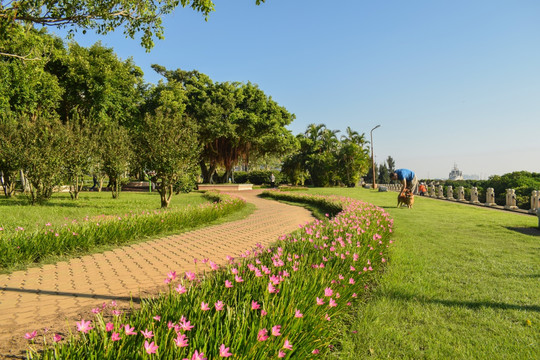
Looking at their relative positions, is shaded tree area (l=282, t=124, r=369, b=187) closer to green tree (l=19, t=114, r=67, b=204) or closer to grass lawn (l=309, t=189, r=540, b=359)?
green tree (l=19, t=114, r=67, b=204)

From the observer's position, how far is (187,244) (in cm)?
746

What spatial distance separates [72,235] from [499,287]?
761 centimetres

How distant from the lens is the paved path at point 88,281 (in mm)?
Result: 3408

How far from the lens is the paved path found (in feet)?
11.2

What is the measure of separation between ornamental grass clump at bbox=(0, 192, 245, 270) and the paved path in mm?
446

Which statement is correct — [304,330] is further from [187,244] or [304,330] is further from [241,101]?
[241,101]

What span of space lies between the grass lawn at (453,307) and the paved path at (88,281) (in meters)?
2.56

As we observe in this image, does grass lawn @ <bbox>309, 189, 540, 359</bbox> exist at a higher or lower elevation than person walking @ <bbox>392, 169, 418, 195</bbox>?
lower

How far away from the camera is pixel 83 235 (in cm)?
659

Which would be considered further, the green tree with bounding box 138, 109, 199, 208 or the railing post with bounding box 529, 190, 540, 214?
the railing post with bounding box 529, 190, 540, 214

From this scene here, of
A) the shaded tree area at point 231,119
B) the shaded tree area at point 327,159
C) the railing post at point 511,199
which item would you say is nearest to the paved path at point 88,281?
the railing post at point 511,199

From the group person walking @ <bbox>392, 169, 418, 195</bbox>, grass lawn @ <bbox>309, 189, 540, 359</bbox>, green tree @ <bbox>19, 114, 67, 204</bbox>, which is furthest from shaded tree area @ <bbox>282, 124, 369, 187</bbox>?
grass lawn @ <bbox>309, 189, 540, 359</bbox>

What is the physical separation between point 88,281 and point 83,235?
7.15 ft

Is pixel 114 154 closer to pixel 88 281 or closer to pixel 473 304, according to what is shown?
pixel 88 281
